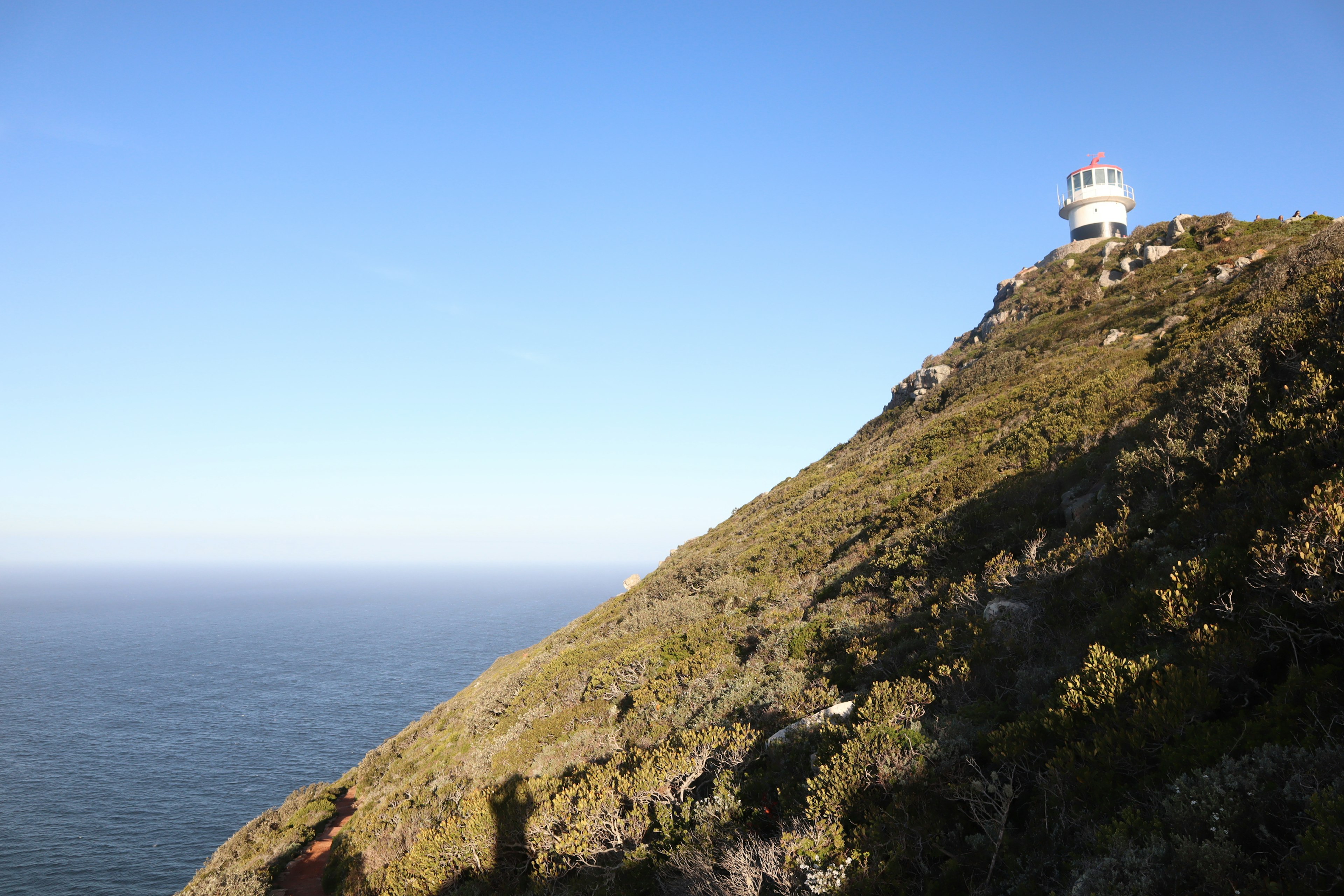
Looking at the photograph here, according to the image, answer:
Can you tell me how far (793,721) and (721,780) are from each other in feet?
6.49

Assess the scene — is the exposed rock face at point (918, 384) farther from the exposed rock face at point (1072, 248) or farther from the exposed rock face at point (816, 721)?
the exposed rock face at point (816, 721)

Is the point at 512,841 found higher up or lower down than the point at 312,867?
higher up

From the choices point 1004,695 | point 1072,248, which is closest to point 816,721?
point 1004,695

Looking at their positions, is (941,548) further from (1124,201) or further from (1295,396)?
(1124,201)

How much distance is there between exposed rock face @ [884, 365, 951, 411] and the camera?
36.3m

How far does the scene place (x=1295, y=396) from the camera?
313 inches

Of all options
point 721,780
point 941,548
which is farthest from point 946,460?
point 721,780

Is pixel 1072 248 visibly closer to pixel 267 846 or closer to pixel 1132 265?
pixel 1132 265

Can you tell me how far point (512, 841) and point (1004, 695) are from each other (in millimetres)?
7951

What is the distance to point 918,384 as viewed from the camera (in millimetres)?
38344

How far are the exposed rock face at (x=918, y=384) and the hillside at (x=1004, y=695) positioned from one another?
16.0 m

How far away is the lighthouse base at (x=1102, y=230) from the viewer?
4659 centimetres

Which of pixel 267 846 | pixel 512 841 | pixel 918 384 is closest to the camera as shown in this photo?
pixel 512 841


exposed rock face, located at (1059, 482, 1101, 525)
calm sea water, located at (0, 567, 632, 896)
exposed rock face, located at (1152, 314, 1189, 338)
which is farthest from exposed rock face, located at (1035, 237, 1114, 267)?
calm sea water, located at (0, 567, 632, 896)
